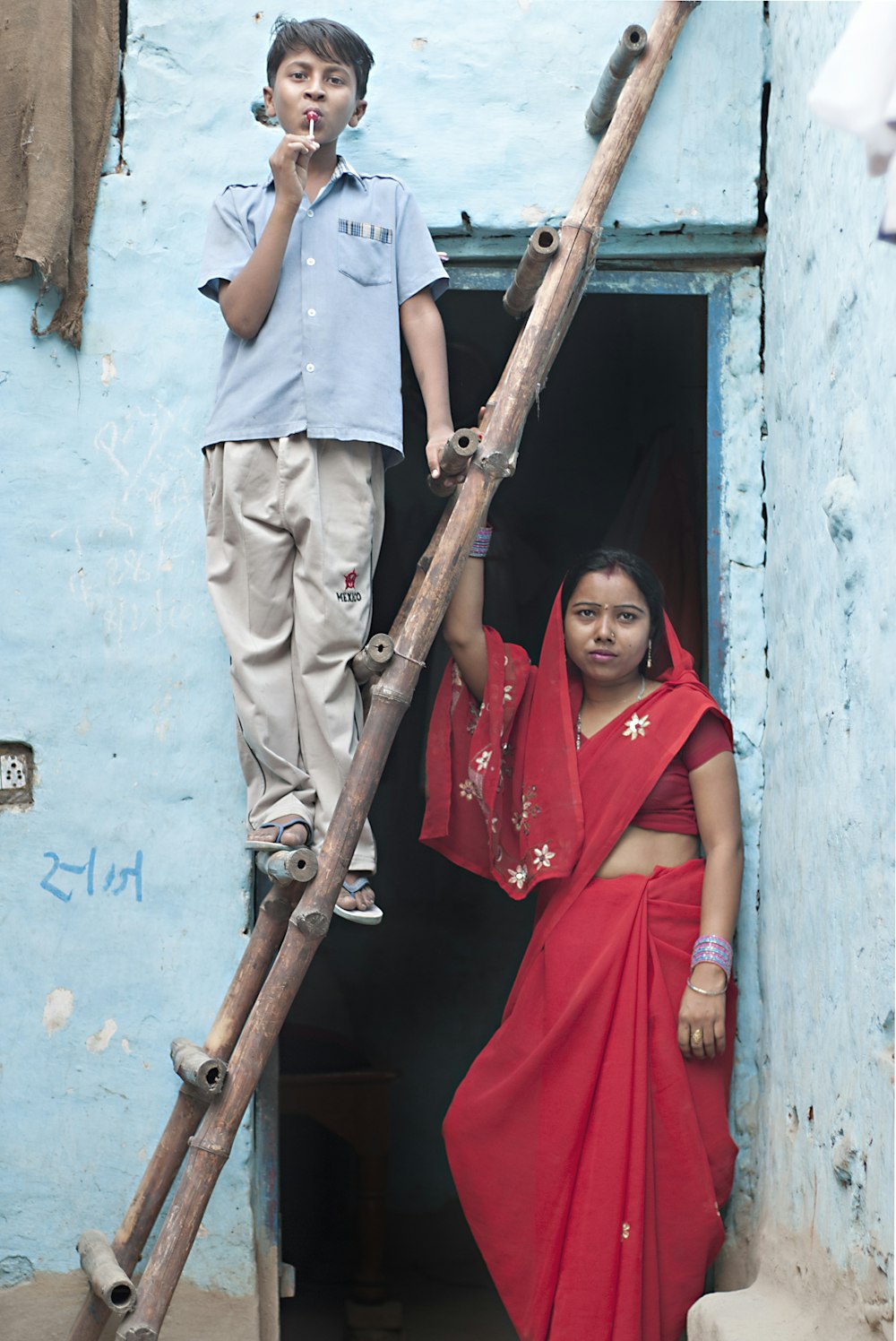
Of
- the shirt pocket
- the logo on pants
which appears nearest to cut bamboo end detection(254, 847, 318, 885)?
the logo on pants

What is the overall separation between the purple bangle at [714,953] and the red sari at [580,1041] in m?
0.07

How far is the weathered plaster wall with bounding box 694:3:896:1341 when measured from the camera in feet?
7.15

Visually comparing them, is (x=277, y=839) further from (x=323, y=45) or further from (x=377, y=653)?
(x=323, y=45)

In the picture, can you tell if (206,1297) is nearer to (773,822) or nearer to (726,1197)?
(726,1197)

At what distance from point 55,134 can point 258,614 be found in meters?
1.13

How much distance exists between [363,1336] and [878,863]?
230 cm

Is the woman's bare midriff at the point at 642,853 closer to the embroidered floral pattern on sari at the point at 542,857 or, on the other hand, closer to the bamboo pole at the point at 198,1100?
the embroidered floral pattern on sari at the point at 542,857

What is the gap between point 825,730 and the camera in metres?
2.48

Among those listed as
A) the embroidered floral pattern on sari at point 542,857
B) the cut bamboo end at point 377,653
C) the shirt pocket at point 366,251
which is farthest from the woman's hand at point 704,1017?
the shirt pocket at point 366,251

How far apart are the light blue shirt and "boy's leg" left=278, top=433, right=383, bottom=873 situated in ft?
0.23

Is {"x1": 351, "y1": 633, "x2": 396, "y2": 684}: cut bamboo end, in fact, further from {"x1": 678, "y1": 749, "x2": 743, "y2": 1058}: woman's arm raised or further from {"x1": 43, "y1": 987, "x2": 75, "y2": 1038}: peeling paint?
{"x1": 43, "y1": 987, "x2": 75, "y2": 1038}: peeling paint

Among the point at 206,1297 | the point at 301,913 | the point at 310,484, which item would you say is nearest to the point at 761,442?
the point at 310,484

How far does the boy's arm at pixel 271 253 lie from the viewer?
2.42 meters

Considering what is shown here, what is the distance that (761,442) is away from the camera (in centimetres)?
301
